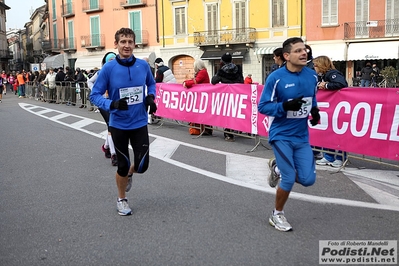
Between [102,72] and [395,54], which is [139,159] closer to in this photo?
[102,72]

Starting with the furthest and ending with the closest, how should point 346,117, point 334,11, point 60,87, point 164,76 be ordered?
point 334,11 → point 60,87 → point 164,76 → point 346,117

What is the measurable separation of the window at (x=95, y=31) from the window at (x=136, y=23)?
4.04m

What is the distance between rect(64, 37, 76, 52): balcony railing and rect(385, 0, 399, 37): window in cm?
2919

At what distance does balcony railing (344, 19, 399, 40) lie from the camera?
30.6 meters

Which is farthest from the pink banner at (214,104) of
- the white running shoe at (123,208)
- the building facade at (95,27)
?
the building facade at (95,27)

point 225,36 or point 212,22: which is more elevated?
point 212,22

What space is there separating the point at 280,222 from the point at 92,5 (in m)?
43.0

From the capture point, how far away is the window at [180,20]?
38.7 metres

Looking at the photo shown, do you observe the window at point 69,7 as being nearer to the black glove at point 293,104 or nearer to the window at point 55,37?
the window at point 55,37

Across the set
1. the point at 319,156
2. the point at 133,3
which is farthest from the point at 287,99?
the point at 133,3

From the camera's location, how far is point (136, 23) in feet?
137

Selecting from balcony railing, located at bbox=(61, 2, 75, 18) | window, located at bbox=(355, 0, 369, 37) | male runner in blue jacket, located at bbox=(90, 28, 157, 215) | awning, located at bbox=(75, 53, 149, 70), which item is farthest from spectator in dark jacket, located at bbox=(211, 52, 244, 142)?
balcony railing, located at bbox=(61, 2, 75, 18)

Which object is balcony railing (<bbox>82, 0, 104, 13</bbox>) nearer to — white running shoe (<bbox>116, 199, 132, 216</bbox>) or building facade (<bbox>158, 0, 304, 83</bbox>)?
building facade (<bbox>158, 0, 304, 83</bbox>)

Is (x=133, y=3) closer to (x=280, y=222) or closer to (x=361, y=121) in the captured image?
(x=361, y=121)
